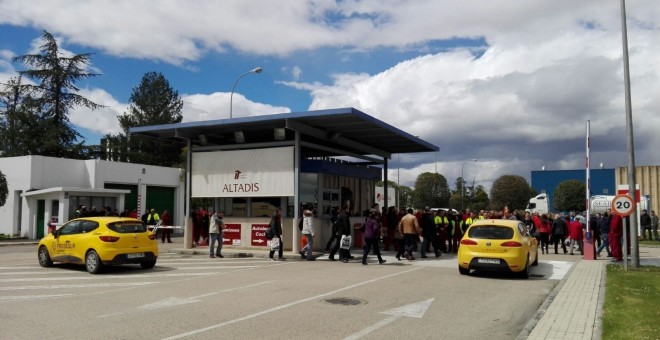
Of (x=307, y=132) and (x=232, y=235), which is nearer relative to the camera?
(x=307, y=132)

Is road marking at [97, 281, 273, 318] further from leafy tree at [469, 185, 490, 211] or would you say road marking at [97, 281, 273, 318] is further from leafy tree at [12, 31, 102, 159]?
leafy tree at [469, 185, 490, 211]

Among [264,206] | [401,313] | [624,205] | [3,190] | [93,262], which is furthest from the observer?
[3,190]

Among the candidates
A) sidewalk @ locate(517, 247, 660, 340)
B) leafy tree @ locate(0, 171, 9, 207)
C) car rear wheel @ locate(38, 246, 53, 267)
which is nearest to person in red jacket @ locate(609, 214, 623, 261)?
sidewalk @ locate(517, 247, 660, 340)

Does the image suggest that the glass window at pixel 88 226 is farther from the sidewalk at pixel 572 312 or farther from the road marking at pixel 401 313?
the sidewalk at pixel 572 312

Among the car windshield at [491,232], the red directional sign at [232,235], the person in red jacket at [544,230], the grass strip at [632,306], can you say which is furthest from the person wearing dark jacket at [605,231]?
the red directional sign at [232,235]

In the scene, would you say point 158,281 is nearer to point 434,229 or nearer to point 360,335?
point 360,335

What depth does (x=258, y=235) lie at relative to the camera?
20.2 meters

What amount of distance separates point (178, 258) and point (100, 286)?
717 centimetres

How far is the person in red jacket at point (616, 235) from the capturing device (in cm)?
1728

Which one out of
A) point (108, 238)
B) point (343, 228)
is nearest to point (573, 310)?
point (343, 228)

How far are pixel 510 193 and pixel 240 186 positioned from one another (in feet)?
188

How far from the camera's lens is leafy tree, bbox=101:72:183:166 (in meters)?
60.4

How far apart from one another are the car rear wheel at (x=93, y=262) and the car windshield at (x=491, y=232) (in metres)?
9.60

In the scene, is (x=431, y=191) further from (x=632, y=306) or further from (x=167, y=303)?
(x=167, y=303)
